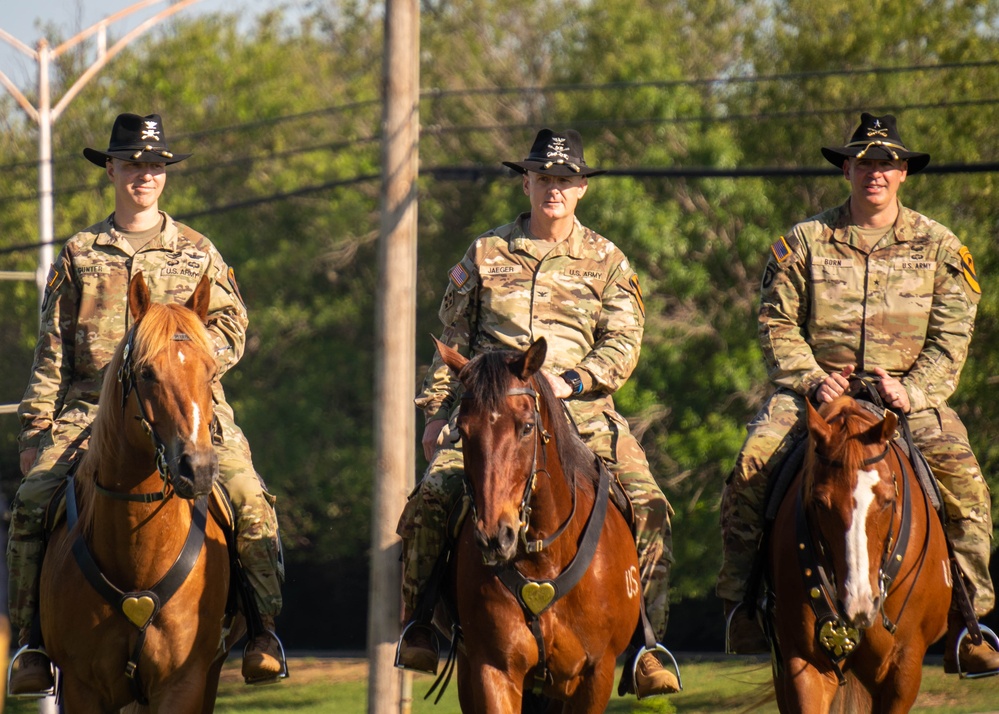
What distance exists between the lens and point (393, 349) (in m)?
9.48

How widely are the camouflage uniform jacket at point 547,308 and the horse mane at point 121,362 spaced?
4.88 feet

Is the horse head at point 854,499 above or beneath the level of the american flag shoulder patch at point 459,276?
beneath

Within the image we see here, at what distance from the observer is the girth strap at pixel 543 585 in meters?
5.83

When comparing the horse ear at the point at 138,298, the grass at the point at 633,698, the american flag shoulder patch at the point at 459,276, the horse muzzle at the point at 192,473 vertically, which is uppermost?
the american flag shoulder patch at the point at 459,276

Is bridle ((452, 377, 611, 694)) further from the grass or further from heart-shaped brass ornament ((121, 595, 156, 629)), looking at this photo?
the grass

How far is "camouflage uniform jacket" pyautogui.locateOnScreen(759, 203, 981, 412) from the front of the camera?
6969 mm

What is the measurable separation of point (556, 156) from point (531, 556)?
2.13 m

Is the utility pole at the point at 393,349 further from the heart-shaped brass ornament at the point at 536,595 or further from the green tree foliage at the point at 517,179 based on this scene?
the heart-shaped brass ornament at the point at 536,595

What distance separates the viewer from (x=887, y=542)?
5930mm

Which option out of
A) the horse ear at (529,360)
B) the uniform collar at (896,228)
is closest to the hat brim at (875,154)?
the uniform collar at (896,228)

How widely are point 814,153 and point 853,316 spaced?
13048 millimetres

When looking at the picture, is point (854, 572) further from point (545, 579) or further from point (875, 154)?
point (875, 154)

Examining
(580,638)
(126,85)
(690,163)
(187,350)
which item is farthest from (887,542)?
(126,85)

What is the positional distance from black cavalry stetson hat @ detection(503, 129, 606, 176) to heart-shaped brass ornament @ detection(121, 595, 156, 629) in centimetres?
273
